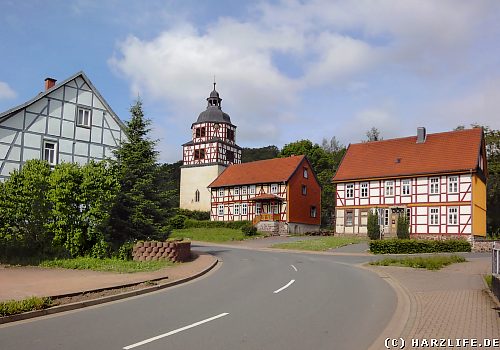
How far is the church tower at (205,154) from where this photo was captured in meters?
68.7

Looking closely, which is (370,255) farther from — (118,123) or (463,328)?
(463,328)

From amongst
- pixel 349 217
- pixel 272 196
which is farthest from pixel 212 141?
pixel 349 217

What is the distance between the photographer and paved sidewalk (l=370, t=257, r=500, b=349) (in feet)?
27.2

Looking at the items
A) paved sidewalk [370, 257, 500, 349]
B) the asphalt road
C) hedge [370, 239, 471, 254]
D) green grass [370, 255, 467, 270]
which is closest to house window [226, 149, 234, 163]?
hedge [370, 239, 471, 254]

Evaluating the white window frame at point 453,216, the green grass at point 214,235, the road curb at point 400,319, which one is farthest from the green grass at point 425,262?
the green grass at point 214,235

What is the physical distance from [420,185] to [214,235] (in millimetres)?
19763

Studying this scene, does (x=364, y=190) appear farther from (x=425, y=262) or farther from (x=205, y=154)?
(x=205, y=154)

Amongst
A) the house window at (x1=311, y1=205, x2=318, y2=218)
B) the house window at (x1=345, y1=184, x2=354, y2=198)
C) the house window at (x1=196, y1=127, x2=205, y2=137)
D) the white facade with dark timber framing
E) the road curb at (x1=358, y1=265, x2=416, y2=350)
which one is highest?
the house window at (x1=196, y1=127, x2=205, y2=137)

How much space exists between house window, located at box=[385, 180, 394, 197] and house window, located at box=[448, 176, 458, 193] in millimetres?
5277

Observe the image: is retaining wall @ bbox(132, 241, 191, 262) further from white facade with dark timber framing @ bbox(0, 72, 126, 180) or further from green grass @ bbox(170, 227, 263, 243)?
green grass @ bbox(170, 227, 263, 243)

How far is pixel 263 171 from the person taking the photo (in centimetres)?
5997

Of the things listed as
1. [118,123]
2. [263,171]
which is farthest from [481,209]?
[118,123]

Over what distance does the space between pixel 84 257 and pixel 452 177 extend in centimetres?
3302

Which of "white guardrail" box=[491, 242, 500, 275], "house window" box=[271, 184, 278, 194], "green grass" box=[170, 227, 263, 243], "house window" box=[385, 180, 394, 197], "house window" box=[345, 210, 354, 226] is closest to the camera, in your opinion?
"white guardrail" box=[491, 242, 500, 275]
